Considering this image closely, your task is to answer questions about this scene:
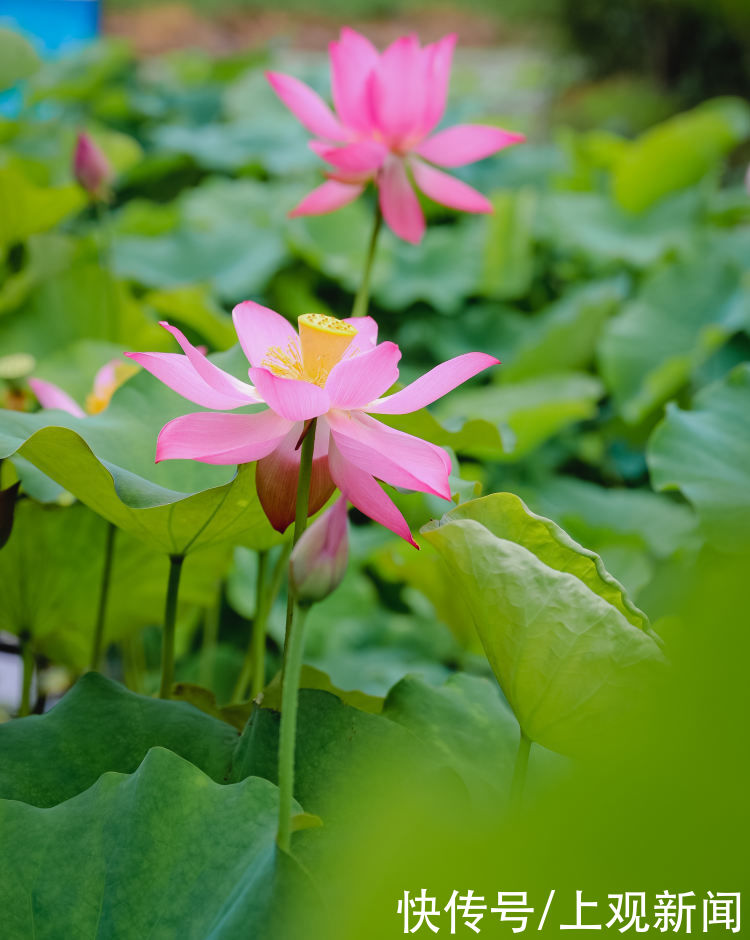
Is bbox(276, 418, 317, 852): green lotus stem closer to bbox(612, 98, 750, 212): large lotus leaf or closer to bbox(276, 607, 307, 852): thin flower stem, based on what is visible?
bbox(276, 607, 307, 852): thin flower stem

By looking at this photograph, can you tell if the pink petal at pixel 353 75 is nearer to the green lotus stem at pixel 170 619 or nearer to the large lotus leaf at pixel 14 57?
the green lotus stem at pixel 170 619

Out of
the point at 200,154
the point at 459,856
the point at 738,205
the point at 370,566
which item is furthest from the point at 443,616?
the point at 200,154

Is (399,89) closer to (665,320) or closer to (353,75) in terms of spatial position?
(353,75)

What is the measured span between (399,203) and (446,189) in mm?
55

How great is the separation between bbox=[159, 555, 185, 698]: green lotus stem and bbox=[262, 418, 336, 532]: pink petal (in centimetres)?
9

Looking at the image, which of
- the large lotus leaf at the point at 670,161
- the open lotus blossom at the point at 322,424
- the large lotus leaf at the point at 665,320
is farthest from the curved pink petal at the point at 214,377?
the large lotus leaf at the point at 670,161

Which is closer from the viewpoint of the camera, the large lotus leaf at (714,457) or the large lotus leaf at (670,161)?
the large lotus leaf at (714,457)

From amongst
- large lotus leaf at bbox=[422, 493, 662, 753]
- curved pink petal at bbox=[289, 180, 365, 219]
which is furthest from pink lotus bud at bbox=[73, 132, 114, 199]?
large lotus leaf at bbox=[422, 493, 662, 753]

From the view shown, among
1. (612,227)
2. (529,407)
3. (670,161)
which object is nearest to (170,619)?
(529,407)

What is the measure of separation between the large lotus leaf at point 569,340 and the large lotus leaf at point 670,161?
0.46m

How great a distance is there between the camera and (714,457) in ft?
2.25

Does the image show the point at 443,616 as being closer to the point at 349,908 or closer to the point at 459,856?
the point at 349,908

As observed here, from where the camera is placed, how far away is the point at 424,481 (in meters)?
0.40

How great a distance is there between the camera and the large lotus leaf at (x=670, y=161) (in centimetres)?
177
